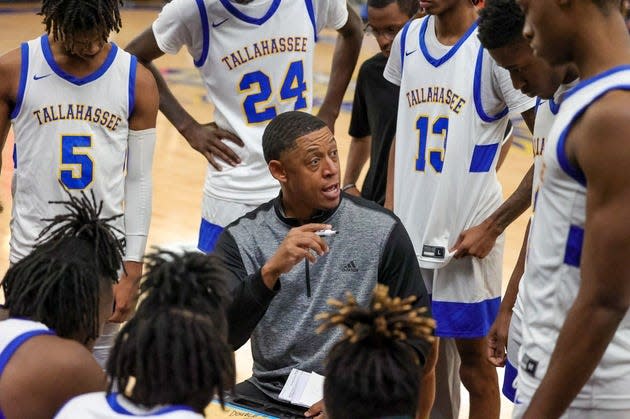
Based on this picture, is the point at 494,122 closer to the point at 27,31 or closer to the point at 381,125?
the point at 381,125

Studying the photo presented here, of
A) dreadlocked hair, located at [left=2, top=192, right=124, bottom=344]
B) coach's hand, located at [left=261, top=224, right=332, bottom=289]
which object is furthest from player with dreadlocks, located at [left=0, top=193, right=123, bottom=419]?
coach's hand, located at [left=261, top=224, right=332, bottom=289]

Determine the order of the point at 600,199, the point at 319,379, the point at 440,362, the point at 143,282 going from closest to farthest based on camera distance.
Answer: the point at 600,199
the point at 143,282
the point at 319,379
the point at 440,362

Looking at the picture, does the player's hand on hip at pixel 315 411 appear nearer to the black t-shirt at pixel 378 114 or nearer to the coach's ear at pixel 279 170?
the coach's ear at pixel 279 170

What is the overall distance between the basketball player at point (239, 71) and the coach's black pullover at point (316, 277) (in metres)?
0.99

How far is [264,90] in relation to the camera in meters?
4.14

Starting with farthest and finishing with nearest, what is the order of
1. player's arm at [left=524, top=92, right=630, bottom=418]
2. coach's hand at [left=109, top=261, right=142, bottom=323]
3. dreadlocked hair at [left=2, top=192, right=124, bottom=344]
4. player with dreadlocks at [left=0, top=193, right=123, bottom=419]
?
coach's hand at [left=109, top=261, right=142, bottom=323] < dreadlocked hair at [left=2, top=192, right=124, bottom=344] < player with dreadlocks at [left=0, top=193, right=123, bottom=419] < player's arm at [left=524, top=92, right=630, bottom=418]

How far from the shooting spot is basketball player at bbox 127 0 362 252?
412 cm

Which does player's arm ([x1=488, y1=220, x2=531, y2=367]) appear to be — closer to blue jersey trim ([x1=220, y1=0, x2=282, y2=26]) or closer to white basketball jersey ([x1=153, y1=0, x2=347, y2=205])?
white basketball jersey ([x1=153, y1=0, x2=347, y2=205])

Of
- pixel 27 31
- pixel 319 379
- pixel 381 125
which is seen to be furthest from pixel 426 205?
pixel 27 31

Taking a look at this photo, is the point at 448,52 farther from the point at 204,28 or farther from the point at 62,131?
the point at 62,131

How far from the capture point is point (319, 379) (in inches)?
122

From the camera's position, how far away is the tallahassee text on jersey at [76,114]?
3512mm

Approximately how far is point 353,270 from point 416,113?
959 mm

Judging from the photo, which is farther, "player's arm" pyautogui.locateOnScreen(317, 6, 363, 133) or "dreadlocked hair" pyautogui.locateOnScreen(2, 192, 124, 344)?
"player's arm" pyautogui.locateOnScreen(317, 6, 363, 133)
